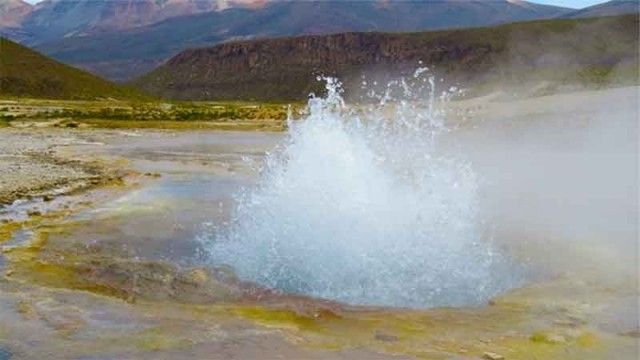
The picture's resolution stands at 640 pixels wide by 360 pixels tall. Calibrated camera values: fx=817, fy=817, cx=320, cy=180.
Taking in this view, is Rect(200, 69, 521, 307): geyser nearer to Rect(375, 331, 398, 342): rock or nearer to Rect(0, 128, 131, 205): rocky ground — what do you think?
Rect(375, 331, 398, 342): rock

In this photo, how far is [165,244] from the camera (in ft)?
44.4

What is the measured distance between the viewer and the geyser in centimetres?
1089

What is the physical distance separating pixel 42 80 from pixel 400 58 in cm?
6844

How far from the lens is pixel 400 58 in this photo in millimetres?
Result: 155625

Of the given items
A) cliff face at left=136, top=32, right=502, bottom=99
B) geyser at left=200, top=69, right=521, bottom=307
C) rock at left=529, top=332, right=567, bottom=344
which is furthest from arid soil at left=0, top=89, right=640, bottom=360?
cliff face at left=136, top=32, right=502, bottom=99

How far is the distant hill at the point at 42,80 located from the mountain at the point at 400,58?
129 ft

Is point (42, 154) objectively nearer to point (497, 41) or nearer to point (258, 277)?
point (258, 277)

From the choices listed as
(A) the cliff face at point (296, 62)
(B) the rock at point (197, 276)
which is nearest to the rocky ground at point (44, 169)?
(B) the rock at point (197, 276)

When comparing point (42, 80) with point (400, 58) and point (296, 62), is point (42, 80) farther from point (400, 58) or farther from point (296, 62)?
point (400, 58)

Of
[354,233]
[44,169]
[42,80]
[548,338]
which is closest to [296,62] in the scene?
[42,80]

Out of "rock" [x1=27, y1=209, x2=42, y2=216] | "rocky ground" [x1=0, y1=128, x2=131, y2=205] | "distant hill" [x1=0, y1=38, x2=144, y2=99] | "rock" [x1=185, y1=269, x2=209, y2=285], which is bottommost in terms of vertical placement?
"rocky ground" [x1=0, y1=128, x2=131, y2=205]

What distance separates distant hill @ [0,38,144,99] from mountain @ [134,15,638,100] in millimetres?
39247

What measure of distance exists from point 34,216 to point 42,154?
17.1 metres

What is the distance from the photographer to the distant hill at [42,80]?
364 feet
